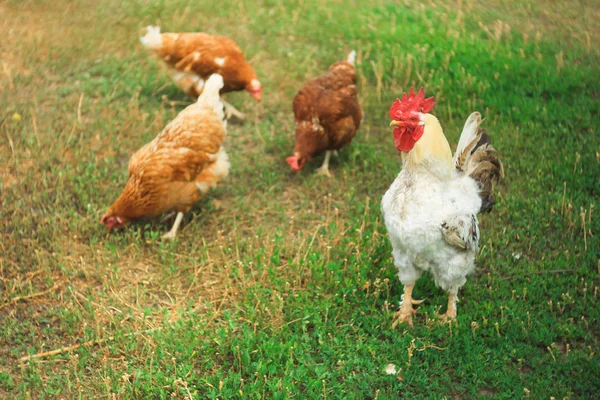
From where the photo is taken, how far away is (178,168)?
617 centimetres

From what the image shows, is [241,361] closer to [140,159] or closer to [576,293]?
[140,159]

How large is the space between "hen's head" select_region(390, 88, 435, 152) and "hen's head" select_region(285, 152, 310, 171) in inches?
85.8

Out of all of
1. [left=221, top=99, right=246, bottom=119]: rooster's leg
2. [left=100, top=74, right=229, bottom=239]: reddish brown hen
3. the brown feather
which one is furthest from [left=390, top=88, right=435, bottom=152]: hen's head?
[left=221, top=99, right=246, bottom=119]: rooster's leg

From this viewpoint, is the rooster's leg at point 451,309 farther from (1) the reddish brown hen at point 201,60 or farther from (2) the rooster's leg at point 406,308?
(1) the reddish brown hen at point 201,60

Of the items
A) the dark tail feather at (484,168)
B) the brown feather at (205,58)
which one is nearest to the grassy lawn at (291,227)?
Answer: the brown feather at (205,58)

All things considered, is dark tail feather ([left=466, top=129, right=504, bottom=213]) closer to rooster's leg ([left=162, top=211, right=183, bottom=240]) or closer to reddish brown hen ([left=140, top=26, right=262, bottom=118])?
rooster's leg ([left=162, top=211, right=183, bottom=240])

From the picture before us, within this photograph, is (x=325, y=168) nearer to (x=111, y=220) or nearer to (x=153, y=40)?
(x=111, y=220)

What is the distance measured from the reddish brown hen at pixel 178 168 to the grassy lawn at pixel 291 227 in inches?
11.0

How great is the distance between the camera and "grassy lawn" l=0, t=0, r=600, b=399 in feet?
15.7

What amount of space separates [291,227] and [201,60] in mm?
2699

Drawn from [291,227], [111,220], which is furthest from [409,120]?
[111,220]

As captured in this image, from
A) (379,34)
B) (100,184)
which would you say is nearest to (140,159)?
(100,184)

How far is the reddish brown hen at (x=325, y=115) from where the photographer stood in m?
6.88

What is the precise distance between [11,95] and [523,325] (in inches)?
262
